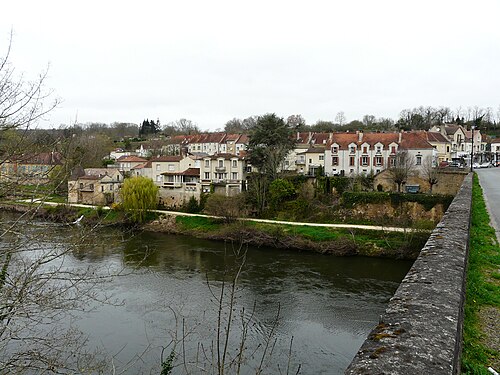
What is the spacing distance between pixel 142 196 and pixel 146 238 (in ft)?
17.3

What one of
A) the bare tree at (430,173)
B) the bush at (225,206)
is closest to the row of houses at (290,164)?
the bare tree at (430,173)

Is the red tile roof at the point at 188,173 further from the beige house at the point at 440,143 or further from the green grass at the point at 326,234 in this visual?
the beige house at the point at 440,143

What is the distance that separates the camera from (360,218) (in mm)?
29406

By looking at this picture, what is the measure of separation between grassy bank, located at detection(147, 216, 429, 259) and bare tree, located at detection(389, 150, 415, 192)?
6.87 meters

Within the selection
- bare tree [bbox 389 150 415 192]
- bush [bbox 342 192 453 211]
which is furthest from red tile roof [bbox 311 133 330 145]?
bush [bbox 342 192 453 211]

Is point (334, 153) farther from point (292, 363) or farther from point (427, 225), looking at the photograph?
point (292, 363)

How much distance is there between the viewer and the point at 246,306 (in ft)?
50.0

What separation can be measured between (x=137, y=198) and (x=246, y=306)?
19374mm

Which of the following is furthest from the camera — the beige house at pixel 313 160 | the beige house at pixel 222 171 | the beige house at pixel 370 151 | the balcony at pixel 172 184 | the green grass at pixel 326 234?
the beige house at pixel 313 160

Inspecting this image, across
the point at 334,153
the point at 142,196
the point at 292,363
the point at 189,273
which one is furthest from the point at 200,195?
the point at 292,363

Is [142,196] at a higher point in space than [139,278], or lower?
higher

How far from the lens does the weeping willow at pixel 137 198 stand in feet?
105

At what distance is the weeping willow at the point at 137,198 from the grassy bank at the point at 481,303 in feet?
90.4

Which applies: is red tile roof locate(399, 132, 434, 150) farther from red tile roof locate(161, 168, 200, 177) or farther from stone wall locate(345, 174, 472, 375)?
stone wall locate(345, 174, 472, 375)
